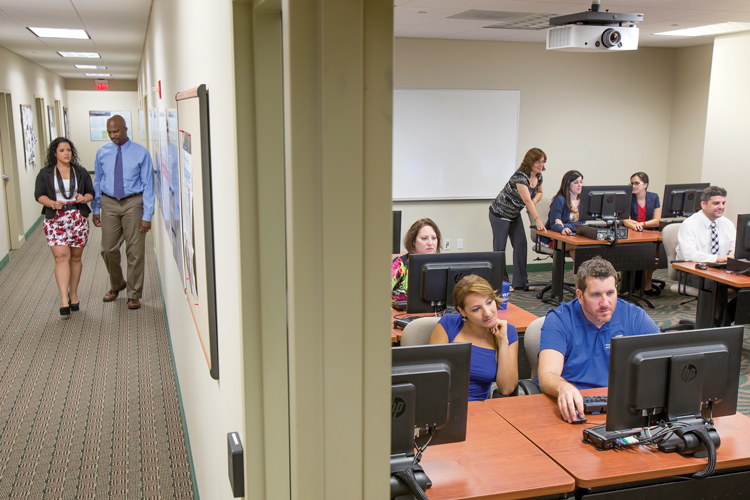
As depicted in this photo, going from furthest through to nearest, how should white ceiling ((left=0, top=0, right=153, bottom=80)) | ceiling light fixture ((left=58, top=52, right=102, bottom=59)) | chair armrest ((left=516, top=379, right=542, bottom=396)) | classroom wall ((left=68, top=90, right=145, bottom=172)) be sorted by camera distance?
classroom wall ((left=68, top=90, right=145, bottom=172)), ceiling light fixture ((left=58, top=52, right=102, bottom=59)), white ceiling ((left=0, top=0, right=153, bottom=80)), chair armrest ((left=516, top=379, right=542, bottom=396))

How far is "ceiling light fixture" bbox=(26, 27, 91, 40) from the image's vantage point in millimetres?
6473

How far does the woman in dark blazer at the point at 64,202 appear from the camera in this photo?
5102 mm

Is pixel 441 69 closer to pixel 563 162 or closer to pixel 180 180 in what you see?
pixel 563 162

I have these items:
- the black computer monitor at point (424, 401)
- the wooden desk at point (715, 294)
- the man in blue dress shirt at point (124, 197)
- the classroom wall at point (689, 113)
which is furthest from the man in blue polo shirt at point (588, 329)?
the classroom wall at point (689, 113)

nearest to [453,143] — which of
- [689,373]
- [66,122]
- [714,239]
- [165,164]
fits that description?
[714,239]

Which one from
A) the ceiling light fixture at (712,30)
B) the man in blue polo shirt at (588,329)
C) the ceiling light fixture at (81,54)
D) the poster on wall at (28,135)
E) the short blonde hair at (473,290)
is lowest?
the man in blue polo shirt at (588,329)

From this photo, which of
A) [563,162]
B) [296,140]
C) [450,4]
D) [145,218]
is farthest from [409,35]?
[296,140]

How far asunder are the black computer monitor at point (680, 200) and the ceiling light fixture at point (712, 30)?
1.58 meters

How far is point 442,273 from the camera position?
3133 millimetres

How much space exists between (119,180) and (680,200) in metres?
5.60

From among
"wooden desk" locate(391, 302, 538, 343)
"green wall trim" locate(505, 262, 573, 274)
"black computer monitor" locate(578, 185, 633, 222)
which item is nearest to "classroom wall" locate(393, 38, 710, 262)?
"green wall trim" locate(505, 262, 573, 274)

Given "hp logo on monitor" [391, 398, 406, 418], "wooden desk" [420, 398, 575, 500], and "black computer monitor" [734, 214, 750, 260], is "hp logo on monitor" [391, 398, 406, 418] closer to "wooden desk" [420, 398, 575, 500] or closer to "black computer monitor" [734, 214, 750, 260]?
"wooden desk" [420, 398, 575, 500]

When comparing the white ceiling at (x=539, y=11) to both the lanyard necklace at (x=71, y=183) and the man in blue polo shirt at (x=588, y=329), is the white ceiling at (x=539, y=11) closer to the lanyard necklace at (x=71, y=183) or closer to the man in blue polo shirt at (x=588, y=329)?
the man in blue polo shirt at (x=588, y=329)

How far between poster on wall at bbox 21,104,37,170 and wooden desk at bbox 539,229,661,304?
25.2 feet
